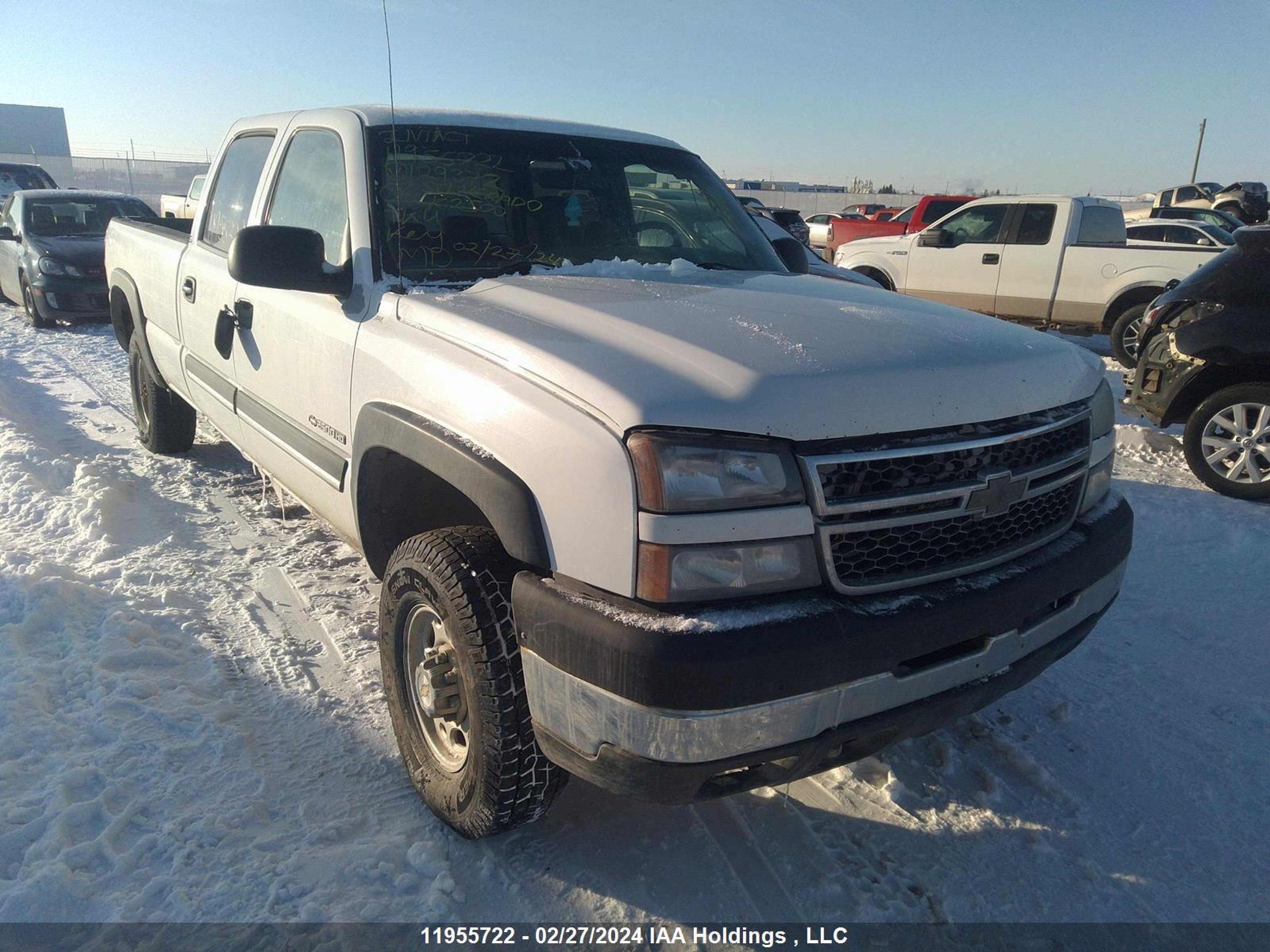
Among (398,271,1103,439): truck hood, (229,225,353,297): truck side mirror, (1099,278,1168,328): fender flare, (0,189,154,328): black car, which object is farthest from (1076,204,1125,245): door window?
(0,189,154,328): black car

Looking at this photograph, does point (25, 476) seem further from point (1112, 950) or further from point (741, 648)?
point (1112, 950)

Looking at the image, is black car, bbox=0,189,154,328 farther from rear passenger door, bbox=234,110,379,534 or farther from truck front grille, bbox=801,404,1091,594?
truck front grille, bbox=801,404,1091,594

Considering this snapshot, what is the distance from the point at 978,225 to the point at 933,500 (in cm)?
1057

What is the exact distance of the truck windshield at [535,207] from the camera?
2.83m

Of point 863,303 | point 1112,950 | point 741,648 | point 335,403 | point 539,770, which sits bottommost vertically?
point 1112,950

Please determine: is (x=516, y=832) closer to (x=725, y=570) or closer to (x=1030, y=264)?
(x=725, y=570)

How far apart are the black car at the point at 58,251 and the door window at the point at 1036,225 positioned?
10.6 metres

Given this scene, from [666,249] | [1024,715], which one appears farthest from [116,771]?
[1024,715]

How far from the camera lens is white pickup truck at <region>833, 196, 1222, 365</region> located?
379 inches

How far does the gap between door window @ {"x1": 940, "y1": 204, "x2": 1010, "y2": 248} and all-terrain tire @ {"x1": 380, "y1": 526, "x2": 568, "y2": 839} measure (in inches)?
413

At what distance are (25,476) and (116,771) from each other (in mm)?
3124

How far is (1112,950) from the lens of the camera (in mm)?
2076

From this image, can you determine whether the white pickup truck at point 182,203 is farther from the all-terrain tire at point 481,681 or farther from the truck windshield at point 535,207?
the all-terrain tire at point 481,681

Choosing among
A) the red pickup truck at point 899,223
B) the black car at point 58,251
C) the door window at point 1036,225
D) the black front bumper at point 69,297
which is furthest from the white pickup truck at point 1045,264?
the black front bumper at point 69,297
